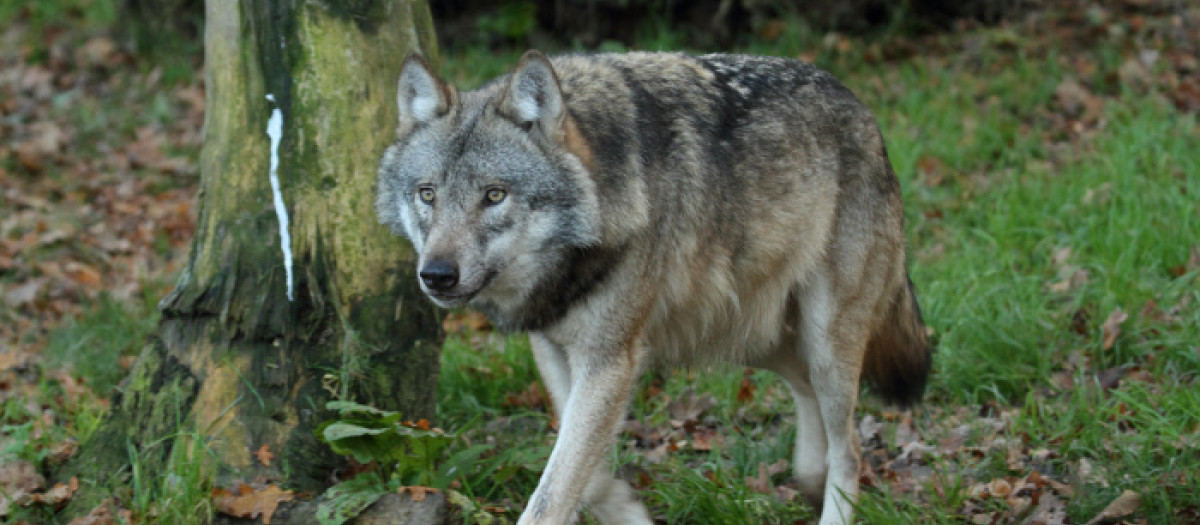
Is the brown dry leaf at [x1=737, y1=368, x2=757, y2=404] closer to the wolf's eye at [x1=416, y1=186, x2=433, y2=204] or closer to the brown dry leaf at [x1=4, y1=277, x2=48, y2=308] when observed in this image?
the wolf's eye at [x1=416, y1=186, x2=433, y2=204]

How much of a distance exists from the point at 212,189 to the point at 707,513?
2.25m

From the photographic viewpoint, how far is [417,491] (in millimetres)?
4012

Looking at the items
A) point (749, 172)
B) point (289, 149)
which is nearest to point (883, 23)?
point (749, 172)

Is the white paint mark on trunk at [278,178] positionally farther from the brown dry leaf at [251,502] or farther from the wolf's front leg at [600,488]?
the wolf's front leg at [600,488]

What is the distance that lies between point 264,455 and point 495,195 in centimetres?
141

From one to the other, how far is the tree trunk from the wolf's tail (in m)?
2.04

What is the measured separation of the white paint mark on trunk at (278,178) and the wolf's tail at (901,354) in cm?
237

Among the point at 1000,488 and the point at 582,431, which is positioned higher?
the point at 582,431

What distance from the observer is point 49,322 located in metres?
6.44

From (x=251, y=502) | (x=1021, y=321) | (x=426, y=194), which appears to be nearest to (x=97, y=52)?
(x=251, y=502)

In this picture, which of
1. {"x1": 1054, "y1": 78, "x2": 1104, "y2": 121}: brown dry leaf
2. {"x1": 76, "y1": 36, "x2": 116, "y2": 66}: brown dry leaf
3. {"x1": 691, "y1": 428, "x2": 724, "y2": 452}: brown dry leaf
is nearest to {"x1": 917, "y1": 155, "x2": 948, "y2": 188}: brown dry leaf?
{"x1": 1054, "y1": 78, "x2": 1104, "y2": 121}: brown dry leaf

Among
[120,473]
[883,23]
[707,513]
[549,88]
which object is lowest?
[707,513]

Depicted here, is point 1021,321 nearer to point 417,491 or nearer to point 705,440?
point 705,440

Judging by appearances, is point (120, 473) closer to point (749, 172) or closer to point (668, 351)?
point (668, 351)
